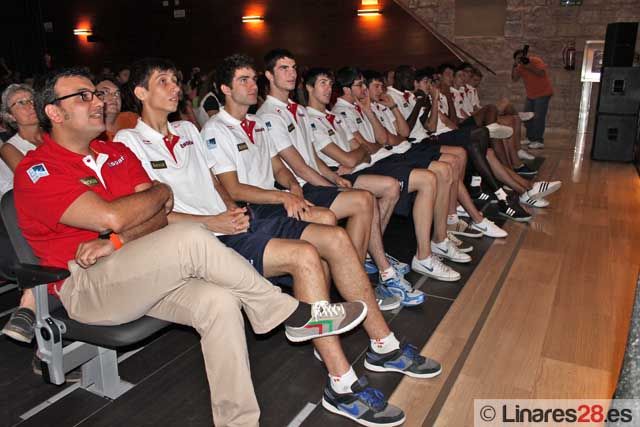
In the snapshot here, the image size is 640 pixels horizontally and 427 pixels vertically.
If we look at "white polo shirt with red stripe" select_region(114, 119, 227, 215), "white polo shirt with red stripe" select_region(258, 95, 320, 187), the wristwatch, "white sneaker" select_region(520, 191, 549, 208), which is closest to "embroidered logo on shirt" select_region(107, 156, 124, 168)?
"white polo shirt with red stripe" select_region(114, 119, 227, 215)

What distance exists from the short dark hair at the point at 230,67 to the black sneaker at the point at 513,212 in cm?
243

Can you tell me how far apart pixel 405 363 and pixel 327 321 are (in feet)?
1.54

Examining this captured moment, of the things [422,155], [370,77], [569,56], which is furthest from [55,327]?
[569,56]

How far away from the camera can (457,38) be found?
9781 mm

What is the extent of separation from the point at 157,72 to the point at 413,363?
5.29ft

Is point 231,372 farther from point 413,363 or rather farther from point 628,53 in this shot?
point 628,53

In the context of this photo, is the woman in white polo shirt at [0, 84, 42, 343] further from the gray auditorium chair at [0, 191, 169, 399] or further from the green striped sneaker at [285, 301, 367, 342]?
the green striped sneaker at [285, 301, 367, 342]

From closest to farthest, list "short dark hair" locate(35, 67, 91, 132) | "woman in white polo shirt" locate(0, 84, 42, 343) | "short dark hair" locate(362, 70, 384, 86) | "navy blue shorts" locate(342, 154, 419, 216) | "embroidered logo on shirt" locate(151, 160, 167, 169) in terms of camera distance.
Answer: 1. "short dark hair" locate(35, 67, 91, 132)
2. "embroidered logo on shirt" locate(151, 160, 167, 169)
3. "woman in white polo shirt" locate(0, 84, 42, 343)
4. "navy blue shorts" locate(342, 154, 419, 216)
5. "short dark hair" locate(362, 70, 384, 86)

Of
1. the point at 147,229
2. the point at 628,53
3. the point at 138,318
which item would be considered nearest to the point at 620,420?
the point at 138,318

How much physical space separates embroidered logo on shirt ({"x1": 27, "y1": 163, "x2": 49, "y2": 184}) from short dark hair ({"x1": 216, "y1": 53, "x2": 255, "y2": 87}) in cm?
110

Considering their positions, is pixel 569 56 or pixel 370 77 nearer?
pixel 370 77

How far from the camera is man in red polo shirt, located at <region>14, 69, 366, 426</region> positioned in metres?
1.67

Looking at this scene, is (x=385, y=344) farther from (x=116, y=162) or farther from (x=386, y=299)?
(x=116, y=162)

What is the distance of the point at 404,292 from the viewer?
9.15ft
